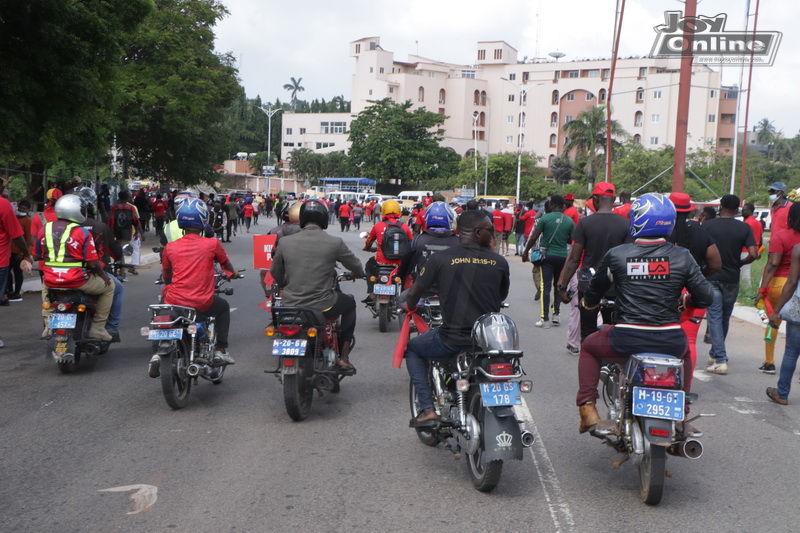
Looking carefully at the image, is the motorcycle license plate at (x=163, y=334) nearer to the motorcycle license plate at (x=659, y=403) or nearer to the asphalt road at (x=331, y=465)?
the asphalt road at (x=331, y=465)

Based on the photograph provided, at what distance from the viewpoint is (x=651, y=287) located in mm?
5105

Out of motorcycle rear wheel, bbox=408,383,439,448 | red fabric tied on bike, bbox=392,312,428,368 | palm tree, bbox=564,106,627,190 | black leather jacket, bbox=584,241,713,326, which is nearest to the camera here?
black leather jacket, bbox=584,241,713,326

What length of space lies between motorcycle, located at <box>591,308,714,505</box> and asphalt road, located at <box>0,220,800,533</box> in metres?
0.25

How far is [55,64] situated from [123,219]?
19.8ft

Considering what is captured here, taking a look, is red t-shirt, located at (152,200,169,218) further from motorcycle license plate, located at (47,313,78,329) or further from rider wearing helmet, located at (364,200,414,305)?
motorcycle license plate, located at (47,313,78,329)

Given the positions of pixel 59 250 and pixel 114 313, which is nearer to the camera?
pixel 59 250

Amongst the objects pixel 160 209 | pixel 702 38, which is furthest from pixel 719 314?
pixel 160 209

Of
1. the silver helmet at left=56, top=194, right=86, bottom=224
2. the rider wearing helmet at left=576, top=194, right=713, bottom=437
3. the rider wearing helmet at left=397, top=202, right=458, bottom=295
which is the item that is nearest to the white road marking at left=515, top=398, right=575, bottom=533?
the rider wearing helmet at left=576, top=194, right=713, bottom=437

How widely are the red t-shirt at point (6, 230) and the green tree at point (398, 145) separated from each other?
77.6 metres

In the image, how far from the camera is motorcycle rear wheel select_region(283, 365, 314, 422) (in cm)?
654

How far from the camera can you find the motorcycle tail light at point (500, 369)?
4883mm

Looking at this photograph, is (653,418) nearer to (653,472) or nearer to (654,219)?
(653,472)

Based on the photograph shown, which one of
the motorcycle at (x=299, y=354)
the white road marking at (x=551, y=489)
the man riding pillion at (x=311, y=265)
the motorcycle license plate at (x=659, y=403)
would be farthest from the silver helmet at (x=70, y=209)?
the motorcycle license plate at (x=659, y=403)

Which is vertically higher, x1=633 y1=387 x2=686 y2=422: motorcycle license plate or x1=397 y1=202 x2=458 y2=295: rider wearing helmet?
x1=397 y1=202 x2=458 y2=295: rider wearing helmet
